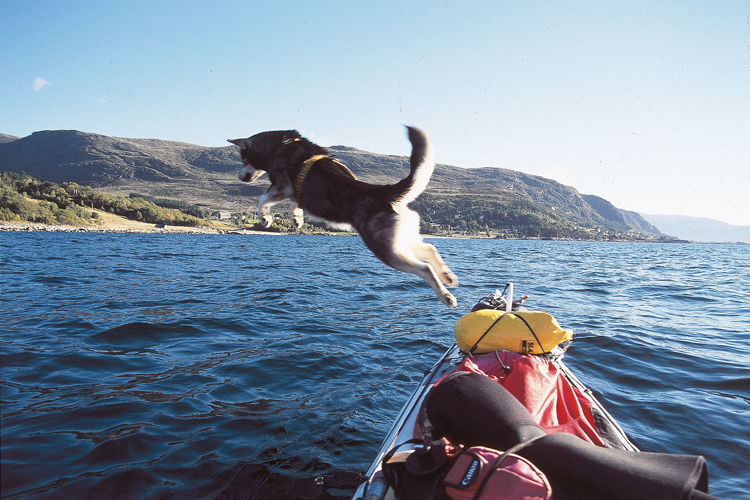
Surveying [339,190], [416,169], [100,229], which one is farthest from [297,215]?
[100,229]

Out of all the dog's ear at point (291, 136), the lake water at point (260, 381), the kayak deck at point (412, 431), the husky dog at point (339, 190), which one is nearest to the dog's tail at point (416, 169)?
the husky dog at point (339, 190)

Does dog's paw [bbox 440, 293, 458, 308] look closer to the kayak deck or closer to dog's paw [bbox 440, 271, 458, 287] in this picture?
dog's paw [bbox 440, 271, 458, 287]

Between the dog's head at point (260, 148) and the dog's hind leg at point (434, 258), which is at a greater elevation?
the dog's head at point (260, 148)

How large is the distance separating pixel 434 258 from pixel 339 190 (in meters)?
1.76

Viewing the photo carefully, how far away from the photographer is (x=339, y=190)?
12.3 ft

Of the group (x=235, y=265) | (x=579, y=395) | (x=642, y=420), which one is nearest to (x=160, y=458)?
(x=579, y=395)

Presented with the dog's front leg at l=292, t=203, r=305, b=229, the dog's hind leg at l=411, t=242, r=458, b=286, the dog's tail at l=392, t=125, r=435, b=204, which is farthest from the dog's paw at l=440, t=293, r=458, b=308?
the dog's front leg at l=292, t=203, r=305, b=229

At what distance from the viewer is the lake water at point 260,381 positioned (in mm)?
5105

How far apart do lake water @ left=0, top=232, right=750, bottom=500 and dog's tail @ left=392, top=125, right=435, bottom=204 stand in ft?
12.1

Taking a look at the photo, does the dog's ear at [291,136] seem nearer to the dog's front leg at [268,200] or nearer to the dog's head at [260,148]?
the dog's head at [260,148]

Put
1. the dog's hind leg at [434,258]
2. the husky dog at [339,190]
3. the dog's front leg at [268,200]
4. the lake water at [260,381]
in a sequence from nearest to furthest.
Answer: the husky dog at [339,190] < the dog's front leg at [268,200] < the dog's hind leg at [434,258] < the lake water at [260,381]

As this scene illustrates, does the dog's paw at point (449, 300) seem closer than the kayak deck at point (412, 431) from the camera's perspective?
No

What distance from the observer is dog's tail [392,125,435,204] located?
3.63 meters

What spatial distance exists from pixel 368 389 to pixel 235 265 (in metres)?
21.8
